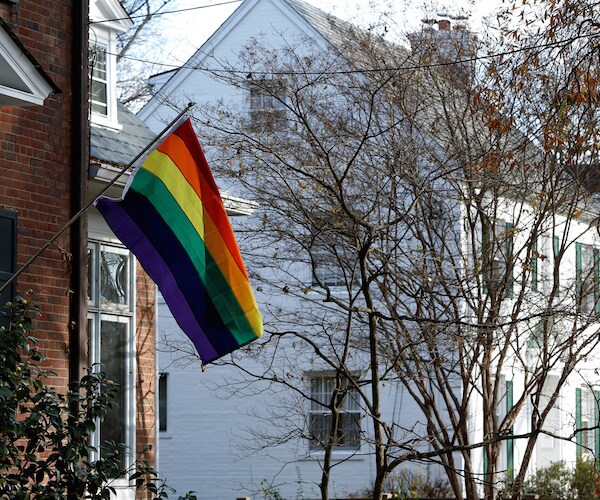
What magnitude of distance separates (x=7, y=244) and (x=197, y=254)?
2751 millimetres

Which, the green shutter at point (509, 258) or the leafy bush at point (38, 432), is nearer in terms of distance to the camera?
the leafy bush at point (38, 432)

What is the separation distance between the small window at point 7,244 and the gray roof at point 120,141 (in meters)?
1.34

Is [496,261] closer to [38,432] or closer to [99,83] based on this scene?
→ [99,83]

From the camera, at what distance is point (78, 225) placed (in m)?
10.5

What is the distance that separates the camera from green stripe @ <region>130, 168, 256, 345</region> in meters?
7.62

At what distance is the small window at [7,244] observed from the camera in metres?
9.72

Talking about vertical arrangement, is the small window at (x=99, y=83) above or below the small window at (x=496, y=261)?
above

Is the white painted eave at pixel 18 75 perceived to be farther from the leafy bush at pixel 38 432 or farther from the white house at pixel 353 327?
the white house at pixel 353 327

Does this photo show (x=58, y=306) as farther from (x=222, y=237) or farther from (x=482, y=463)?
(x=482, y=463)

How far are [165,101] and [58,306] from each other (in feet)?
14.7

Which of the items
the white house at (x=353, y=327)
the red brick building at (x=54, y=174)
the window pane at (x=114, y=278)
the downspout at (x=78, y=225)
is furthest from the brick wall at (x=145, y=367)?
the downspout at (x=78, y=225)

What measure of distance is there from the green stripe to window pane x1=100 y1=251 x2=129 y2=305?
464 centimetres

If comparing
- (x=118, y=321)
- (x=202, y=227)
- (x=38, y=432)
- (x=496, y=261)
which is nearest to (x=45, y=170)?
(x=118, y=321)

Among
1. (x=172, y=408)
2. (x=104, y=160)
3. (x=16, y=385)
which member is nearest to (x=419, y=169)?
(x=104, y=160)
